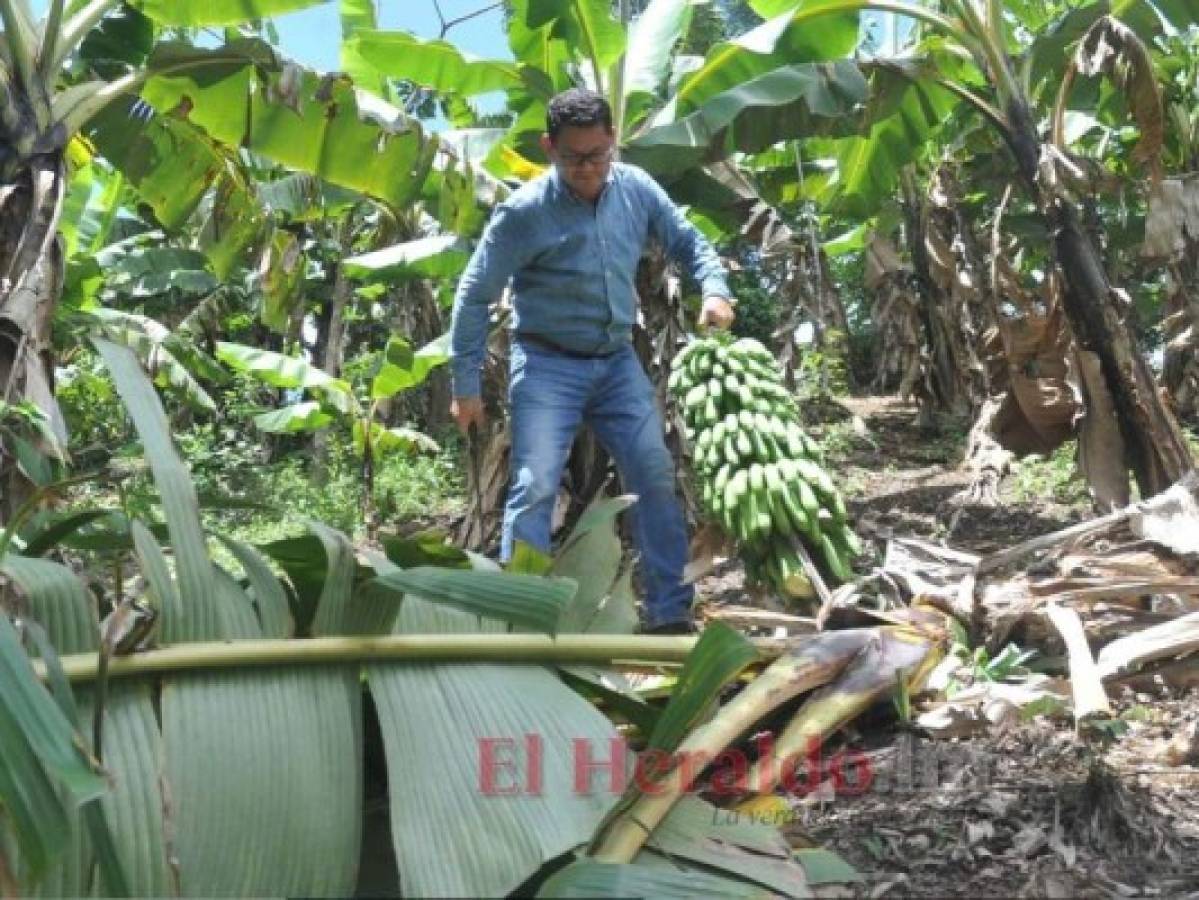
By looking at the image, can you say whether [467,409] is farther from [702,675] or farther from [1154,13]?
[1154,13]

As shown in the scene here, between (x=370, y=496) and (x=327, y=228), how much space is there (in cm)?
447

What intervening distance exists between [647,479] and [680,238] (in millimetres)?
784

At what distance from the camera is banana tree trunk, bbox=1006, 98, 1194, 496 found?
4.73 metres

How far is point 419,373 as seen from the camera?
711 cm

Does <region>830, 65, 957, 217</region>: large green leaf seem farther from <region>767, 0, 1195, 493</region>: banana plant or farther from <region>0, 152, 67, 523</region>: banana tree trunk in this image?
<region>0, 152, 67, 523</region>: banana tree trunk

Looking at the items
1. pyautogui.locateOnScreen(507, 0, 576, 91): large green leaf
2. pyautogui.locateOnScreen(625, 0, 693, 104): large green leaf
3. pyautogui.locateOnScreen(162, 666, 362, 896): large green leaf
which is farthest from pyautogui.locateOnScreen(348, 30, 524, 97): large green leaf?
pyautogui.locateOnScreen(162, 666, 362, 896): large green leaf

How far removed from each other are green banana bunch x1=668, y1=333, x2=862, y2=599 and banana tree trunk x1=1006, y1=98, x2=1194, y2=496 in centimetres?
174

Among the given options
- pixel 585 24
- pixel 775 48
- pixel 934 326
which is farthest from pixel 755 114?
pixel 934 326

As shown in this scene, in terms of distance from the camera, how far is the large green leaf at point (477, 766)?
1229 millimetres

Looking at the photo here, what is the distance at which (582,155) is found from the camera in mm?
3287

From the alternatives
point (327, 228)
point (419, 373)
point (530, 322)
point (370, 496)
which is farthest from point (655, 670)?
point (327, 228)

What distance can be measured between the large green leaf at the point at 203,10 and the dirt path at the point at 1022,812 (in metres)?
4.06

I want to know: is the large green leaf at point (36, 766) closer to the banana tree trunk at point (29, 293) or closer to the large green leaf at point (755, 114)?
the banana tree trunk at point (29, 293)

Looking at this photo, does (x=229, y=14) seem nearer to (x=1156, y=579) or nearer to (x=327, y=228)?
(x=1156, y=579)
